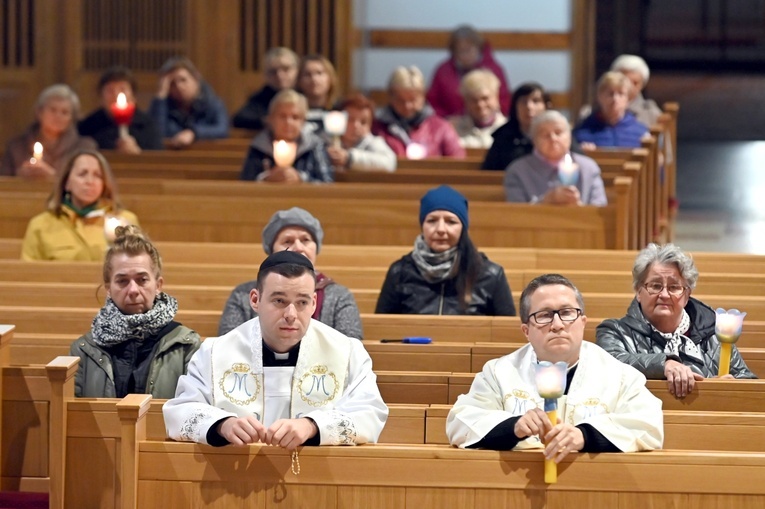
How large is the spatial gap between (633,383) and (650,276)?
2.28 feet

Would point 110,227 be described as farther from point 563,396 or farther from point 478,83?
point 478,83

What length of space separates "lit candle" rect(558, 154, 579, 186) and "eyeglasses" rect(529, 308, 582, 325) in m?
2.89

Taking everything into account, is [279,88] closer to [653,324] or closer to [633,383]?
[653,324]

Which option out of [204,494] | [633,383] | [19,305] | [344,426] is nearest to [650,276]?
[633,383]

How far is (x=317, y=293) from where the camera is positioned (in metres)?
4.94

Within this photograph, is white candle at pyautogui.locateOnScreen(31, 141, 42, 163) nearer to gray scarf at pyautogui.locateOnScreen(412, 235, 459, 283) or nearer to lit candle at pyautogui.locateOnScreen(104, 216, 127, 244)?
lit candle at pyautogui.locateOnScreen(104, 216, 127, 244)

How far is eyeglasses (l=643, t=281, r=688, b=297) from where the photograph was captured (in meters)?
4.48

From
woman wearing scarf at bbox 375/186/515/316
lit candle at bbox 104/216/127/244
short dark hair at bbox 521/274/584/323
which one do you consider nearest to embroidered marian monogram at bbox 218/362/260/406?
short dark hair at bbox 521/274/584/323

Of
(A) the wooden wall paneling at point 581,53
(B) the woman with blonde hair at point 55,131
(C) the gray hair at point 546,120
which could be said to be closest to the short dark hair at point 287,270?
(C) the gray hair at point 546,120

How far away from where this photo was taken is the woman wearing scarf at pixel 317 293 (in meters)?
4.87

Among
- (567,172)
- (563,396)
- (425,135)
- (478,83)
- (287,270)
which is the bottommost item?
(563,396)

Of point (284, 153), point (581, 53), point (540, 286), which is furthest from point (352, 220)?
point (581, 53)

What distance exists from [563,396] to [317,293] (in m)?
1.31

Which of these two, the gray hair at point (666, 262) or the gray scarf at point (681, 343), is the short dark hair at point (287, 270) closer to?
the gray hair at point (666, 262)
